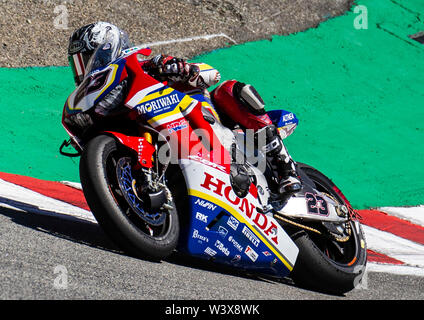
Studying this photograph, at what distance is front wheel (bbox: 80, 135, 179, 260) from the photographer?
3529mm

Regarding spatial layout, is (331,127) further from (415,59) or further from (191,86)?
(191,86)

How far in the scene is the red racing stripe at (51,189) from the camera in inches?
241

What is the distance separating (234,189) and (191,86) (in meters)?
0.81

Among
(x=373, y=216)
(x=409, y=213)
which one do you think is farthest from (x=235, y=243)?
(x=409, y=213)

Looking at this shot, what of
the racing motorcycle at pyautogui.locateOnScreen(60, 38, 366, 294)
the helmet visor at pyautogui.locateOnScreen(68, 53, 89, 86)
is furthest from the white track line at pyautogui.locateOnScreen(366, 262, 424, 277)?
the helmet visor at pyautogui.locateOnScreen(68, 53, 89, 86)

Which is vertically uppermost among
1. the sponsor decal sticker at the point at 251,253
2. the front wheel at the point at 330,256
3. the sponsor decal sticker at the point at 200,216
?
the sponsor decal sticker at the point at 200,216

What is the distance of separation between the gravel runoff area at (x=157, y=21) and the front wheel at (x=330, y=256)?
5.79 metres

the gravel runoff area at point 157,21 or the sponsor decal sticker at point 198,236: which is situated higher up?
the sponsor decal sticker at point 198,236

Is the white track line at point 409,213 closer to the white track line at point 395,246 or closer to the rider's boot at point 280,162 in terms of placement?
the white track line at point 395,246

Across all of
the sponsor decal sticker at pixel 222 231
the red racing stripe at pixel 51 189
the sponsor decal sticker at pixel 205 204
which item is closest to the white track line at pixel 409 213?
the red racing stripe at pixel 51 189

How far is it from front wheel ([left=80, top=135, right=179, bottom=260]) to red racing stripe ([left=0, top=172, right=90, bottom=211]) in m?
2.18

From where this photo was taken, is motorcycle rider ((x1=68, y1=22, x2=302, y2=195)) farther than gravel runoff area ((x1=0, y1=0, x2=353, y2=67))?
No

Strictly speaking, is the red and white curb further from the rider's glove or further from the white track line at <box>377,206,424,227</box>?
the rider's glove
